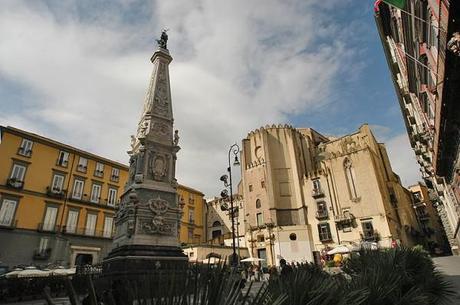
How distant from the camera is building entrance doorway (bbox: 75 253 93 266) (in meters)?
28.4

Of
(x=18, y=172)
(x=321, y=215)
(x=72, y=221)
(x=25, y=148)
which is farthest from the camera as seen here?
(x=321, y=215)

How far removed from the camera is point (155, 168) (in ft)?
45.8

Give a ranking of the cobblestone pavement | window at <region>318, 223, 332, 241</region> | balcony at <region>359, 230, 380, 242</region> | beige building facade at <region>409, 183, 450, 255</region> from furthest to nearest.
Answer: beige building facade at <region>409, 183, 450, 255</region>
window at <region>318, 223, 332, 241</region>
balcony at <region>359, 230, 380, 242</region>
the cobblestone pavement

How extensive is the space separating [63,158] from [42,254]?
36.1ft

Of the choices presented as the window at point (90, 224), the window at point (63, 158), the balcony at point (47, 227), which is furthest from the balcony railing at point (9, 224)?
the window at point (63, 158)

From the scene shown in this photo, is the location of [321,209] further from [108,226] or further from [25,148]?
[25,148]

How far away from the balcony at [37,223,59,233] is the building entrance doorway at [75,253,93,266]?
12.2ft

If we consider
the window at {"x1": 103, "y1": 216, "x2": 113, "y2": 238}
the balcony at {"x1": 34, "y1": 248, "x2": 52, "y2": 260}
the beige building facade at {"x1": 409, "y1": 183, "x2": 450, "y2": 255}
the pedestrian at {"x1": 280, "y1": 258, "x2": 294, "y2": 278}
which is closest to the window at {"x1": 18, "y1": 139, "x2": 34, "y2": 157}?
the balcony at {"x1": 34, "y1": 248, "x2": 52, "y2": 260}

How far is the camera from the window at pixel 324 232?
3345 cm

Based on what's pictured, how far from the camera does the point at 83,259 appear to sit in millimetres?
29078

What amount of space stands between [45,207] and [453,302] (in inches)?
1299

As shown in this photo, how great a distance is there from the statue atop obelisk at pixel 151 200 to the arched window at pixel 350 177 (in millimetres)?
27473

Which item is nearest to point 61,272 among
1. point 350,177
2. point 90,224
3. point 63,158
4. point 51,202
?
point 51,202

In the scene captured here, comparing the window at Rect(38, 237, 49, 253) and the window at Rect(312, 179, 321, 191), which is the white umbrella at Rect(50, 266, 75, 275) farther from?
the window at Rect(312, 179, 321, 191)
